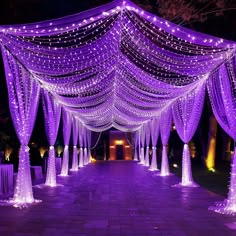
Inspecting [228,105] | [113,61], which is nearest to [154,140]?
[113,61]

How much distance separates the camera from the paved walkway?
562cm

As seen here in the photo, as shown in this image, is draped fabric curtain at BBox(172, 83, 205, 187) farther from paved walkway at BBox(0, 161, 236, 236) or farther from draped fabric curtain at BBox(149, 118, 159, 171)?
draped fabric curtain at BBox(149, 118, 159, 171)

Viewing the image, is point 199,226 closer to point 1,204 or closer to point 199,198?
point 199,198

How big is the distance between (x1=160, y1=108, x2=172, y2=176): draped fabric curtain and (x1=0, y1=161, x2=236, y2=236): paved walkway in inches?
236

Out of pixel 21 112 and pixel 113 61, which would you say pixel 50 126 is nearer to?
pixel 21 112

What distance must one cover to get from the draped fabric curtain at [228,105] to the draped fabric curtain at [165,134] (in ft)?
22.3

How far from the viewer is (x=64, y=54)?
740 centimetres

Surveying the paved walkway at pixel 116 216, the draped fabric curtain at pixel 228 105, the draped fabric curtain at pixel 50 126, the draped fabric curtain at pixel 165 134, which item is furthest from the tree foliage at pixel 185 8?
the draped fabric curtain at pixel 165 134

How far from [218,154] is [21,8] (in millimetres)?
19162

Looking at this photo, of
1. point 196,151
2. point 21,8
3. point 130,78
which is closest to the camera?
point 130,78

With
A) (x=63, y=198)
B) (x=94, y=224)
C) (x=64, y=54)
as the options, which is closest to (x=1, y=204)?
(x=63, y=198)

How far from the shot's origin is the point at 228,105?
8.02 meters

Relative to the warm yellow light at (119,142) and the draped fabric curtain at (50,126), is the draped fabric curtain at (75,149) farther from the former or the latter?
the warm yellow light at (119,142)

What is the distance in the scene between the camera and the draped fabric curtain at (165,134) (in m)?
16.1
